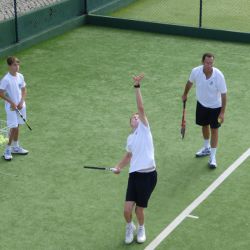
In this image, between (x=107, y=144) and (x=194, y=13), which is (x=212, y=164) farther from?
(x=194, y=13)

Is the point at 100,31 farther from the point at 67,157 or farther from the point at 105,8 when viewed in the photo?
the point at 67,157

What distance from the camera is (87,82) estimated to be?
1753 centimetres

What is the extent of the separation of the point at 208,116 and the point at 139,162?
3.08 m

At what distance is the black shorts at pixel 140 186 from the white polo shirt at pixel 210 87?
2.83 metres

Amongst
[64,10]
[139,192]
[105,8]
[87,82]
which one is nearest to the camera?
[139,192]

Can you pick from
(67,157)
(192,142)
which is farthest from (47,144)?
(192,142)

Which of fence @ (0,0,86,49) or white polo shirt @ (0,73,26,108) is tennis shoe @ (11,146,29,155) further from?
fence @ (0,0,86,49)

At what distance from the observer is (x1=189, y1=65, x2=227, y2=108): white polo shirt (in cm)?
1277

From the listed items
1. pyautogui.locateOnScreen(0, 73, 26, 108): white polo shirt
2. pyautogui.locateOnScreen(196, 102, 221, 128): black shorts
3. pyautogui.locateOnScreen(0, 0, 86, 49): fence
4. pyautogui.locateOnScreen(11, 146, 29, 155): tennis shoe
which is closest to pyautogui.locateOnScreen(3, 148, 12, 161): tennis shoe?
pyautogui.locateOnScreen(11, 146, 29, 155): tennis shoe

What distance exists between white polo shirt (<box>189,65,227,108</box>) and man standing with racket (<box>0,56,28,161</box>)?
302cm

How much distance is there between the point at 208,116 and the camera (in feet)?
43.2

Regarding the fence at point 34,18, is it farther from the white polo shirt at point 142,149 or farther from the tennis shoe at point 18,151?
the white polo shirt at point 142,149

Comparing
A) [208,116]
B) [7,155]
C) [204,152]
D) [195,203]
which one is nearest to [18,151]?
[7,155]

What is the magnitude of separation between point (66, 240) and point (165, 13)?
12910mm
